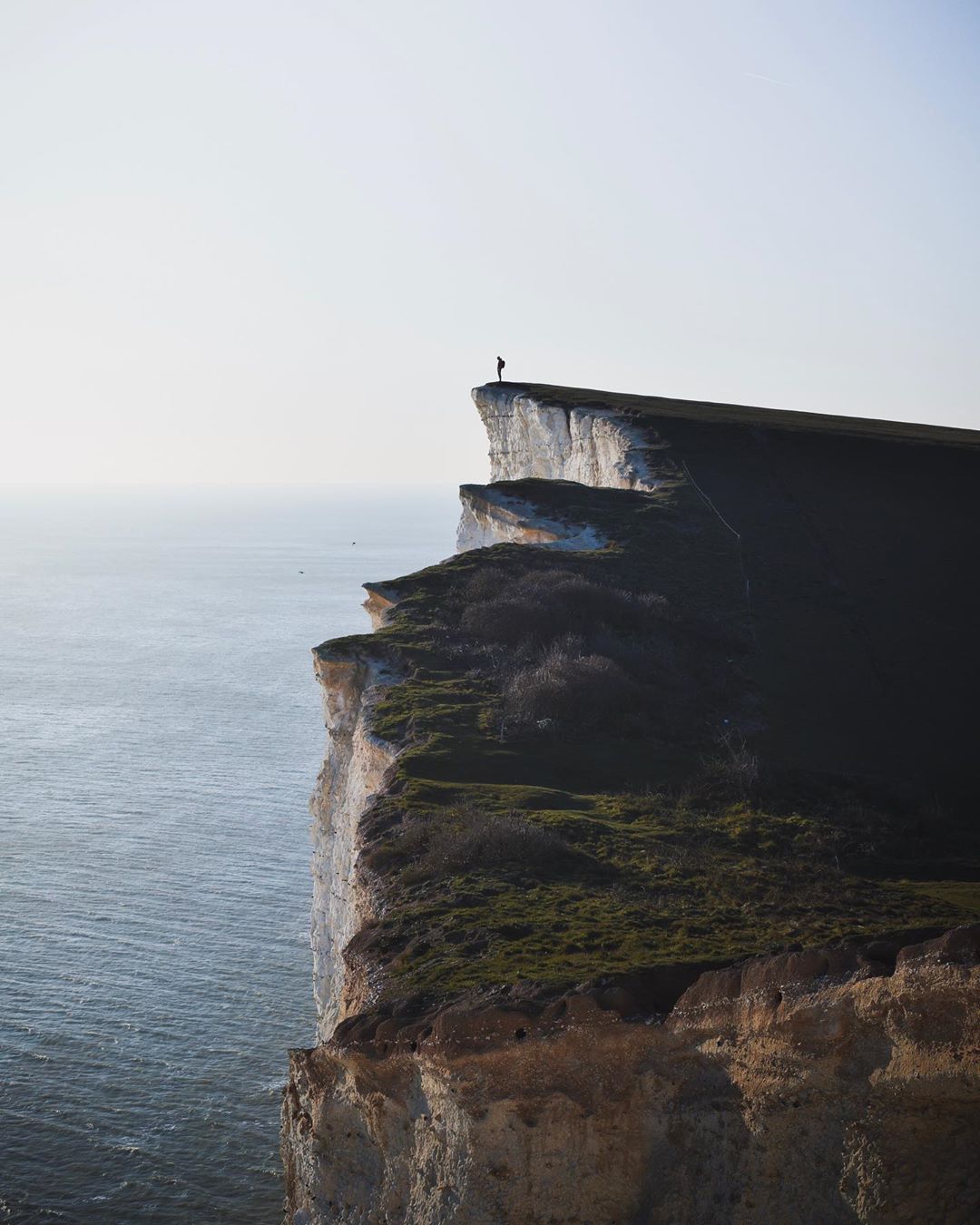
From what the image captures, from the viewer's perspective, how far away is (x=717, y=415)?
42031 mm

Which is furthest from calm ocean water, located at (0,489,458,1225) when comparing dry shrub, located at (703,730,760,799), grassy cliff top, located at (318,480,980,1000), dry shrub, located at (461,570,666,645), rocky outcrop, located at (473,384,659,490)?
rocky outcrop, located at (473,384,659,490)

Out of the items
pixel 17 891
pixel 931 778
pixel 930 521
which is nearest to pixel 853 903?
pixel 931 778

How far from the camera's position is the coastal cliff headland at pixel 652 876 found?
8750mm

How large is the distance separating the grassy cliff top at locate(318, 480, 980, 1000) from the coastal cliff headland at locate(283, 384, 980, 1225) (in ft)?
0.19

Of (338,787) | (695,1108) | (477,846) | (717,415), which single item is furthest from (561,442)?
(695,1108)

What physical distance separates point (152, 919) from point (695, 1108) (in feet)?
68.8

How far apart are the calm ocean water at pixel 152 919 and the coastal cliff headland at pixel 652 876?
3.39 metres

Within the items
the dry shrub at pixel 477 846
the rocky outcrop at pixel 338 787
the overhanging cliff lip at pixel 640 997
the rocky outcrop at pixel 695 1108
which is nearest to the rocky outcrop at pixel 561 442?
the rocky outcrop at pixel 338 787

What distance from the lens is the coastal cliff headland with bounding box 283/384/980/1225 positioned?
8.75 meters

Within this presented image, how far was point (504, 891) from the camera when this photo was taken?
1283cm

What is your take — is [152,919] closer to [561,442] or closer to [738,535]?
[738,535]

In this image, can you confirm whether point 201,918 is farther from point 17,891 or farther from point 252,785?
point 252,785

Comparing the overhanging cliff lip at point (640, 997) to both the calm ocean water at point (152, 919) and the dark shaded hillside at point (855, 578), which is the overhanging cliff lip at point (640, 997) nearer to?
the calm ocean water at point (152, 919)

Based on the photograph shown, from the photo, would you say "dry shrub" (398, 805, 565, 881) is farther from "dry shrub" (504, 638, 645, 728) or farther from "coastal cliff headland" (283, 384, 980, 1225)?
"dry shrub" (504, 638, 645, 728)
